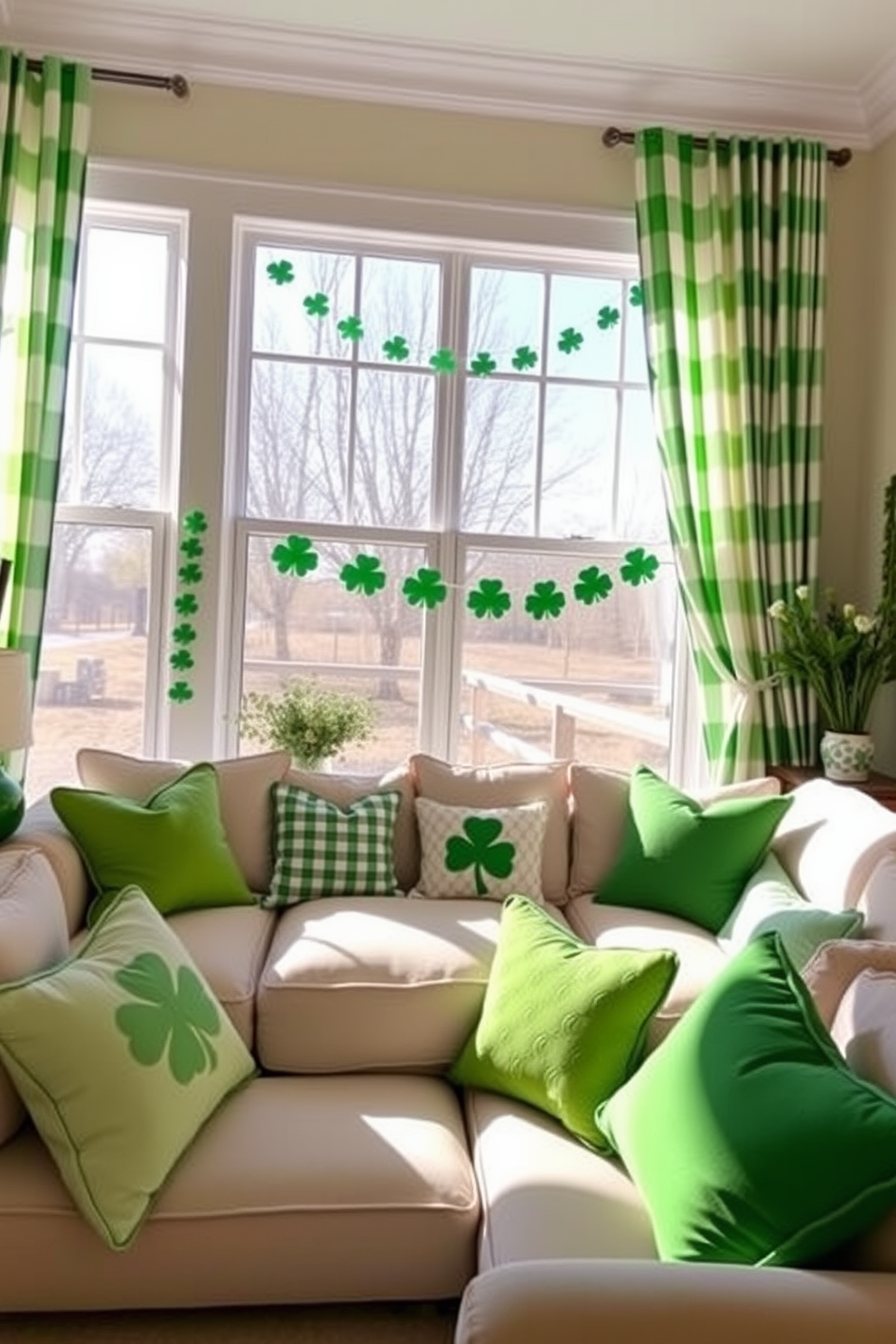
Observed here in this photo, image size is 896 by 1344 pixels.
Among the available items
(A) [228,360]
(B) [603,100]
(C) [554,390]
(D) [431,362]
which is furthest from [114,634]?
(B) [603,100]

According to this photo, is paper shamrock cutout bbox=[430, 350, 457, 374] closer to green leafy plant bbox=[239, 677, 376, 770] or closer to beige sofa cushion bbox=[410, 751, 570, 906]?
green leafy plant bbox=[239, 677, 376, 770]

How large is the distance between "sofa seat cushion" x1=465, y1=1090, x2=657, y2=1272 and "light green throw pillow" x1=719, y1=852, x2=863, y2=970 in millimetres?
542

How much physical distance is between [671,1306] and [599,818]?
6.17ft

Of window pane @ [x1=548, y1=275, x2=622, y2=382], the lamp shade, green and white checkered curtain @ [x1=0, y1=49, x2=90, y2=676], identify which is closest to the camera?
the lamp shade

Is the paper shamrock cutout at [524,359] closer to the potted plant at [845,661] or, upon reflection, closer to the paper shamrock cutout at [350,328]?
the paper shamrock cutout at [350,328]

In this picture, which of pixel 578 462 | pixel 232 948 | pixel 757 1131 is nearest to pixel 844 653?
pixel 578 462

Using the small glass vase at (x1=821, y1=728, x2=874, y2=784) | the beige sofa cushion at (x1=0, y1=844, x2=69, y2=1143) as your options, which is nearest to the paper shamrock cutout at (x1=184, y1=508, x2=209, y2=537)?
the beige sofa cushion at (x1=0, y1=844, x2=69, y2=1143)

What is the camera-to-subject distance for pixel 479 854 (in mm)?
2805

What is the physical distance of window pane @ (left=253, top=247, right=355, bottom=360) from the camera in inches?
134

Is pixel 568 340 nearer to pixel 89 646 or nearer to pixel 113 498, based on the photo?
pixel 113 498

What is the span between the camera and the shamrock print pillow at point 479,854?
9.18 feet

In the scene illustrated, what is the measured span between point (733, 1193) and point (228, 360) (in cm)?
282

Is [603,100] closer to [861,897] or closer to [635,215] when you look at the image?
[635,215]

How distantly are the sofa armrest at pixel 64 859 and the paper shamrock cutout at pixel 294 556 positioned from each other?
1135 mm
